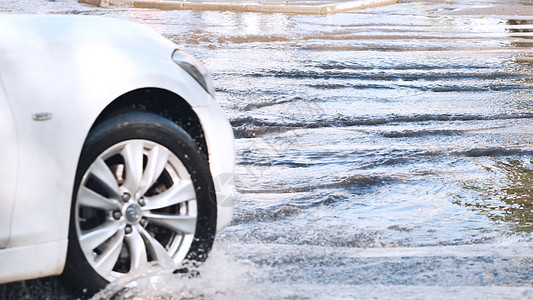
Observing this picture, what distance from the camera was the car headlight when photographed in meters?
4.68

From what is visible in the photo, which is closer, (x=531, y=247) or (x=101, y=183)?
(x=101, y=183)

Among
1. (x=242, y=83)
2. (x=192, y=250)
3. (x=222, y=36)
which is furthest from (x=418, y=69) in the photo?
(x=192, y=250)

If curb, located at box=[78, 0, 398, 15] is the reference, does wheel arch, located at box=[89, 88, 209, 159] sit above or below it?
above

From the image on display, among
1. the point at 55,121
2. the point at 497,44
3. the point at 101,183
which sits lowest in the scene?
the point at 497,44

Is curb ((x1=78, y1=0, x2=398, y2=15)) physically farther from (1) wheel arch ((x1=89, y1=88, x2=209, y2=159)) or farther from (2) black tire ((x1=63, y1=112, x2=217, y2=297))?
(2) black tire ((x1=63, y1=112, x2=217, y2=297))

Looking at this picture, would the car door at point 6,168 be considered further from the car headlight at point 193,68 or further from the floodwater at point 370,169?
the car headlight at point 193,68

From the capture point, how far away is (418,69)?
12.3 meters

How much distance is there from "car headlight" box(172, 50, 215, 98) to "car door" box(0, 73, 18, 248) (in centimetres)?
104

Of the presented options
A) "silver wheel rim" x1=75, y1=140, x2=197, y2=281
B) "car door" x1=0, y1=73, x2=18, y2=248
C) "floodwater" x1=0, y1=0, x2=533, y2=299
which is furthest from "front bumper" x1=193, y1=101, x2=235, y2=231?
"car door" x1=0, y1=73, x2=18, y2=248

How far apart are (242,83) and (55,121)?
6.88m

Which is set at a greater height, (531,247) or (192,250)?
(192,250)

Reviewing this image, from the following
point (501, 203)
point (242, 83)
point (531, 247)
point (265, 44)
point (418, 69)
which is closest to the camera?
point (531, 247)

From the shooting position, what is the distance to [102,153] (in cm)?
418

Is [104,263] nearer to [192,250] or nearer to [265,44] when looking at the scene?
[192,250]
